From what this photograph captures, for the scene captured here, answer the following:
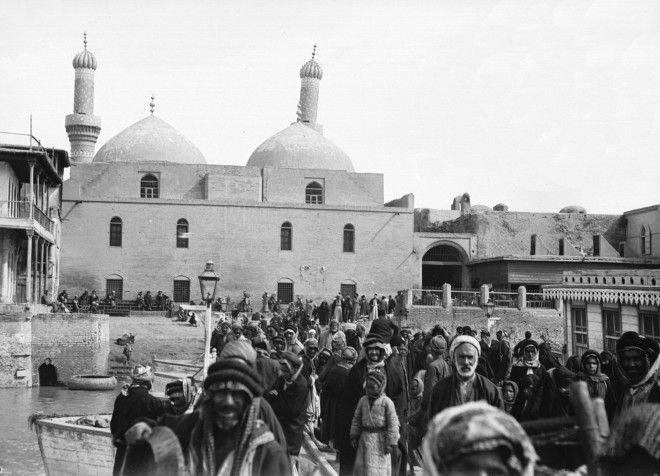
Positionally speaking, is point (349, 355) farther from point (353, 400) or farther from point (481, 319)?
point (481, 319)

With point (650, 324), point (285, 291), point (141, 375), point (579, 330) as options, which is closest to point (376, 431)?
point (141, 375)

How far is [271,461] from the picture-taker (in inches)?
130

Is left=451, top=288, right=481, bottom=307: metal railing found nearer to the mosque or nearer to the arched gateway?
the mosque

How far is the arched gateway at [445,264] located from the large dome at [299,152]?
573 centimetres

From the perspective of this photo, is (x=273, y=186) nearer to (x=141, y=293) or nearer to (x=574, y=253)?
(x=141, y=293)

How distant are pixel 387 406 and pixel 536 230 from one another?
3305 cm

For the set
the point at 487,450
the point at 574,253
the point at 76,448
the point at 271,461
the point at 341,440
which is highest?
the point at 574,253

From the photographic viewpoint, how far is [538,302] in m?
29.8

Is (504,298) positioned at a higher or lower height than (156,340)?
higher

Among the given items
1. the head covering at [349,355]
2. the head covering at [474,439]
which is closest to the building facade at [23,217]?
the head covering at [349,355]

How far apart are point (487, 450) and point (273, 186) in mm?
33940

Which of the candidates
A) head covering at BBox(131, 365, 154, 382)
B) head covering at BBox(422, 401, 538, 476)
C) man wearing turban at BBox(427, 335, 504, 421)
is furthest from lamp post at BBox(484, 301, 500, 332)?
head covering at BBox(422, 401, 538, 476)

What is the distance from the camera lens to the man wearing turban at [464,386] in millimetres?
5574

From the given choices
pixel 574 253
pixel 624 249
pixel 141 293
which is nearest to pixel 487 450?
pixel 141 293
